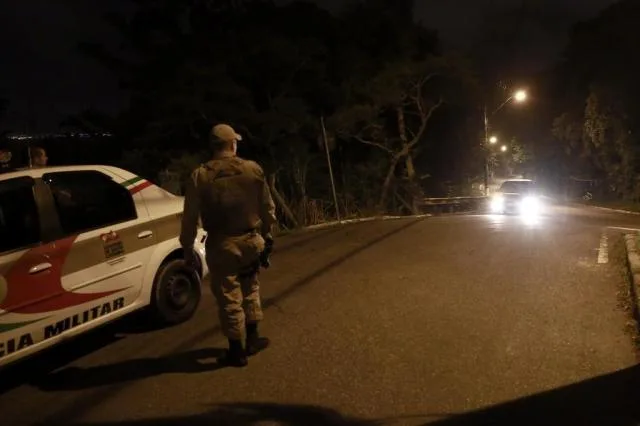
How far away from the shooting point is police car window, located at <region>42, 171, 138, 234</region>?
4973 millimetres

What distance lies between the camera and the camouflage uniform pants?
15.1ft

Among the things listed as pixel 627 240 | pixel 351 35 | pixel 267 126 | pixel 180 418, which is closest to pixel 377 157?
pixel 351 35

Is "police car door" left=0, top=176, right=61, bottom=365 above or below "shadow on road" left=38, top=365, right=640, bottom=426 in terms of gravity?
above

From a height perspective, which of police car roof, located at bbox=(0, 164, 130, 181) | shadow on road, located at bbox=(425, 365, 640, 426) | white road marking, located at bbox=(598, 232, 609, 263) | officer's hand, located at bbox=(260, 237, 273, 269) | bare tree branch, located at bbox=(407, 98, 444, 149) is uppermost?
bare tree branch, located at bbox=(407, 98, 444, 149)

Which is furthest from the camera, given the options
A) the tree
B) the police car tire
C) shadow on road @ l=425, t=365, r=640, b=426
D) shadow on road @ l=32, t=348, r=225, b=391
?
the tree

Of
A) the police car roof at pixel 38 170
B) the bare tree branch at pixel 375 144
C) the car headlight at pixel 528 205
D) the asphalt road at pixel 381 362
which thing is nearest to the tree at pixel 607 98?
the bare tree branch at pixel 375 144

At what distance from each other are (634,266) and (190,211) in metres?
5.28

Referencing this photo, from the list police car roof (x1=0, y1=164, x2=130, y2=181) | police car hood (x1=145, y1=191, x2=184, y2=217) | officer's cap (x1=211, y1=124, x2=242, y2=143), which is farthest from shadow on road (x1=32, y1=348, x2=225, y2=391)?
officer's cap (x1=211, y1=124, x2=242, y2=143)

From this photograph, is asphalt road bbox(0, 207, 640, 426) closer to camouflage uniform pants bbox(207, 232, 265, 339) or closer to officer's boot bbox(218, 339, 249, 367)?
officer's boot bbox(218, 339, 249, 367)

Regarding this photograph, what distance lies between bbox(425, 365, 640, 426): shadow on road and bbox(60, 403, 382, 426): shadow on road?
0.64 m

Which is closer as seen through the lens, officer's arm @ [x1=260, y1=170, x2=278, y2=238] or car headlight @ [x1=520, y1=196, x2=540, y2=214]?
officer's arm @ [x1=260, y1=170, x2=278, y2=238]

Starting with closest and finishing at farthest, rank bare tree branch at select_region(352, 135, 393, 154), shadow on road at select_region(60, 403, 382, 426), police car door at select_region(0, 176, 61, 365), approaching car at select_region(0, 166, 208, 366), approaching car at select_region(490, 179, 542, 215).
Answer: shadow on road at select_region(60, 403, 382, 426) < police car door at select_region(0, 176, 61, 365) < approaching car at select_region(0, 166, 208, 366) < approaching car at select_region(490, 179, 542, 215) < bare tree branch at select_region(352, 135, 393, 154)

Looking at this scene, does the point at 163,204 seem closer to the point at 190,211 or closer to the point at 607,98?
the point at 190,211

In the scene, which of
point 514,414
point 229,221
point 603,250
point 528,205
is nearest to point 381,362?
Result: point 514,414
